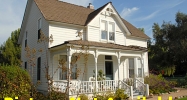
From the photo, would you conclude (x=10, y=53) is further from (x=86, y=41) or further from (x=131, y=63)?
(x=131, y=63)

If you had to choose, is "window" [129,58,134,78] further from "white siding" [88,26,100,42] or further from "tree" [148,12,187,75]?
"tree" [148,12,187,75]

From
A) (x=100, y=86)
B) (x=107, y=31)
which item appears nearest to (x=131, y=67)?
(x=107, y=31)

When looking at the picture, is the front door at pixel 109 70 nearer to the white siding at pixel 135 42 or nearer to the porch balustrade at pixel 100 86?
the porch balustrade at pixel 100 86

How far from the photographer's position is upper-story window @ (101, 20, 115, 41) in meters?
17.1

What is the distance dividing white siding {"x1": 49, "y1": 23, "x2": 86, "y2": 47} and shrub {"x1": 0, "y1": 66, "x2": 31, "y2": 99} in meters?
3.47

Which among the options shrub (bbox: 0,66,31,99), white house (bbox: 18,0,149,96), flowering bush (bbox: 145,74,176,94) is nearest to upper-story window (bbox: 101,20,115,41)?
white house (bbox: 18,0,149,96)

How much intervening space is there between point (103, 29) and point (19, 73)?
8.44m

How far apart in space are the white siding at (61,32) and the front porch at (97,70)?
1.04 metres

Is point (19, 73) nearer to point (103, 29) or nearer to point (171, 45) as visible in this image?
point (103, 29)

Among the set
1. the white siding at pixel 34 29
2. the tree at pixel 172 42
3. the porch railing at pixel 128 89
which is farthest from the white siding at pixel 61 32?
the tree at pixel 172 42

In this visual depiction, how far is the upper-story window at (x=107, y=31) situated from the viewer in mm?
A: 17109

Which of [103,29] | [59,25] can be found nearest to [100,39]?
[103,29]

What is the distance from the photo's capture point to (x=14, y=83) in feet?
37.4

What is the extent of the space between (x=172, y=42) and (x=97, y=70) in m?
18.5
